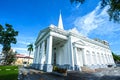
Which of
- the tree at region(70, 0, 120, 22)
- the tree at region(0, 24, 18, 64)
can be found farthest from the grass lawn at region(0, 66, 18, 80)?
the tree at region(0, 24, 18, 64)

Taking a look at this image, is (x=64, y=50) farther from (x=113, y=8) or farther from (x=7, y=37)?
(x=7, y=37)

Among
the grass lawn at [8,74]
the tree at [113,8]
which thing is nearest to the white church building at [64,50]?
the grass lawn at [8,74]

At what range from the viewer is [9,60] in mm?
51625

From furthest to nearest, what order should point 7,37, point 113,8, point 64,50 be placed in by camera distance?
point 7,37 < point 64,50 < point 113,8

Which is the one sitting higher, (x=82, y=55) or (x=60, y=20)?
(x=60, y=20)

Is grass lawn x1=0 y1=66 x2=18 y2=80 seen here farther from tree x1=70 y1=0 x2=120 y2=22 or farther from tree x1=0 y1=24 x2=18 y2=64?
tree x1=0 y1=24 x2=18 y2=64

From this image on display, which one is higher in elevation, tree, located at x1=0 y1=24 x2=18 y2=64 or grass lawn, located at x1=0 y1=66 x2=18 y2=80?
tree, located at x1=0 y1=24 x2=18 y2=64

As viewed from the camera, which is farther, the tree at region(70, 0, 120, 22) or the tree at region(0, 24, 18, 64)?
the tree at region(0, 24, 18, 64)

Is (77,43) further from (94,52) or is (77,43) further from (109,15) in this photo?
(109,15)

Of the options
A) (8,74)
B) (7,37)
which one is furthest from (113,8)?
(7,37)

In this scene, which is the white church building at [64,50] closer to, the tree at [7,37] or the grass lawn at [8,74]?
the grass lawn at [8,74]

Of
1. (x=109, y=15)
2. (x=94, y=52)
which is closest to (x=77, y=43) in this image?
(x=94, y=52)

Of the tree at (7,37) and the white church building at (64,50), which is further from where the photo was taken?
the tree at (7,37)

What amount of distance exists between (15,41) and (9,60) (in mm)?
24520
